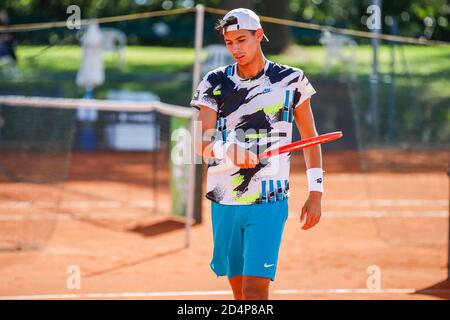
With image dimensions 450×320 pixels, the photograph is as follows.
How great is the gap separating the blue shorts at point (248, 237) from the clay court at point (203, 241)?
→ 8.50 feet

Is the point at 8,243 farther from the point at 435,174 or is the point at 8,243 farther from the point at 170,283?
the point at 435,174

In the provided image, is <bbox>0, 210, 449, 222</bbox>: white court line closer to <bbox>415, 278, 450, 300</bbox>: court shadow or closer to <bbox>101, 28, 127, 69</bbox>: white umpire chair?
<bbox>415, 278, 450, 300</bbox>: court shadow

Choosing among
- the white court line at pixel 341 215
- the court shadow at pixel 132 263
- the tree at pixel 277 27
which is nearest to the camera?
the court shadow at pixel 132 263

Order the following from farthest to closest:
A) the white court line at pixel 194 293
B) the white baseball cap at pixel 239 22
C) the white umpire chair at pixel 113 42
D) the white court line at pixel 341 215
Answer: the white umpire chair at pixel 113 42 < the white court line at pixel 341 215 < the white court line at pixel 194 293 < the white baseball cap at pixel 239 22

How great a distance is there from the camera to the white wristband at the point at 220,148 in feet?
18.4

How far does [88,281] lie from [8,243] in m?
1.95

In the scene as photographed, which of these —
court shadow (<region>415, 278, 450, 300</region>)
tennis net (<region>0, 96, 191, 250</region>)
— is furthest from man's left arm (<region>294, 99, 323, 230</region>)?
tennis net (<region>0, 96, 191, 250</region>)

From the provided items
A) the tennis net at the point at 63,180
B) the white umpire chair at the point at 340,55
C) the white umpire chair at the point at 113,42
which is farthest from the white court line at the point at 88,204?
the white umpire chair at the point at 113,42

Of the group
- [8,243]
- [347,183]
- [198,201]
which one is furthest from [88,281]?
[347,183]

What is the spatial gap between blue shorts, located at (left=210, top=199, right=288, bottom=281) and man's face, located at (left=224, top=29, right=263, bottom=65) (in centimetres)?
84

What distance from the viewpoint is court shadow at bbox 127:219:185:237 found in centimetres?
1227

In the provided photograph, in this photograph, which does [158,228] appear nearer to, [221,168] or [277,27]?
[221,168]

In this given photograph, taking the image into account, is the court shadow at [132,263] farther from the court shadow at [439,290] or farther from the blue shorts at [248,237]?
the blue shorts at [248,237]

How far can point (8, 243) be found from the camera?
11.0m
